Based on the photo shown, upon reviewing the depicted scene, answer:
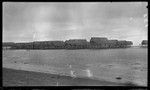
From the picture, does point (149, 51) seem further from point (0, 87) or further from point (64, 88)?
point (0, 87)

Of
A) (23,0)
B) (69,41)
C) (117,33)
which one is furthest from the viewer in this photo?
(117,33)

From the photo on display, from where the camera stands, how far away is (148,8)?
7.58 ft

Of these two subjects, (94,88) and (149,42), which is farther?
(94,88)

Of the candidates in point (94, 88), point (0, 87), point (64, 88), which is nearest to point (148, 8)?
point (94, 88)

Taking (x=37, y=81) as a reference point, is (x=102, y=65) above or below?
below

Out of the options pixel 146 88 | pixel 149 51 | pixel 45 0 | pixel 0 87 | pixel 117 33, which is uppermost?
pixel 45 0

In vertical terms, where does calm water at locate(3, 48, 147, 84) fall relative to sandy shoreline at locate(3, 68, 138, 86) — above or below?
below

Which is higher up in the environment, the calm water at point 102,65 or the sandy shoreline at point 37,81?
the sandy shoreline at point 37,81

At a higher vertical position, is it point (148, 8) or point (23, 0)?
point (23, 0)

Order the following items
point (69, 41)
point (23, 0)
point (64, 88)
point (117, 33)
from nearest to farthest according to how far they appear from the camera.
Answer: point (23, 0) < point (64, 88) < point (69, 41) < point (117, 33)

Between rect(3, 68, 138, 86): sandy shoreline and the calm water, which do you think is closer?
rect(3, 68, 138, 86): sandy shoreline

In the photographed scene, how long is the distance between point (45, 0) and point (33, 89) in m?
1.34

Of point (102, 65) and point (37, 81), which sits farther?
point (102, 65)

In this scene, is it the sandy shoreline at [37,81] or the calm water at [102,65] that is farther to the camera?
the calm water at [102,65]
